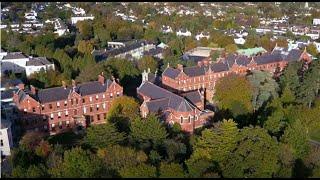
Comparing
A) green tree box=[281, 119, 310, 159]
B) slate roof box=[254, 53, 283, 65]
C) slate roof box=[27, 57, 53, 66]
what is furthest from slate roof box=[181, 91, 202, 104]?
slate roof box=[27, 57, 53, 66]

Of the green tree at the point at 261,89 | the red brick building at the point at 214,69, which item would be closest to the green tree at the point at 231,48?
the red brick building at the point at 214,69

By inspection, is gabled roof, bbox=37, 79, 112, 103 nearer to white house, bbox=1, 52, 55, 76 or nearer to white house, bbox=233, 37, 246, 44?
white house, bbox=1, 52, 55, 76

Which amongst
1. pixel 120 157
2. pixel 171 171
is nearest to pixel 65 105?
pixel 120 157

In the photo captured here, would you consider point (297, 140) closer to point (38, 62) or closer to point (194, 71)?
point (194, 71)

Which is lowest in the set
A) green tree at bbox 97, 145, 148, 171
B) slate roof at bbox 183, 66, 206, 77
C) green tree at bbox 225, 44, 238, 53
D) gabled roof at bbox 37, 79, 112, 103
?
green tree at bbox 225, 44, 238, 53

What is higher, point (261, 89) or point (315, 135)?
point (261, 89)

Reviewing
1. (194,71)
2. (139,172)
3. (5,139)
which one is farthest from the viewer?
(194,71)
